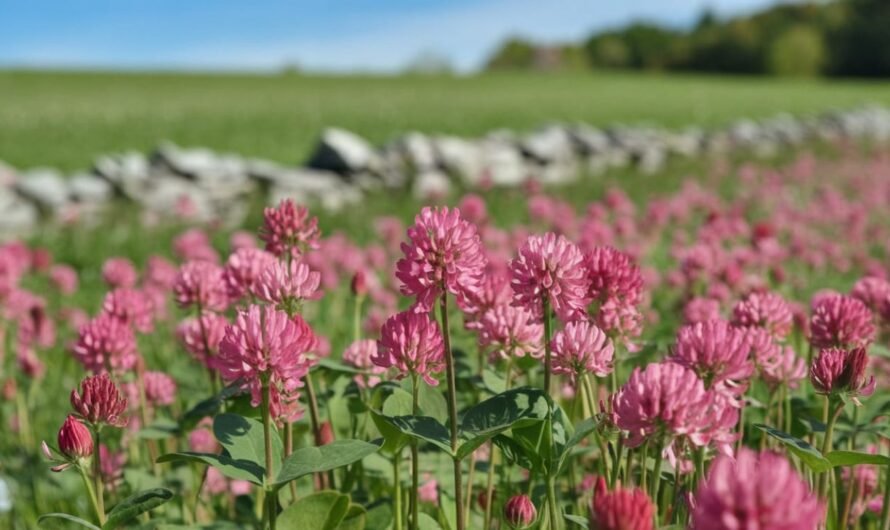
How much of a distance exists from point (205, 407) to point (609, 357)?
77 cm

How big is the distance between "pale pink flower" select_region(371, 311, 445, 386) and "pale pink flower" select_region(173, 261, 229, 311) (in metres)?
0.69

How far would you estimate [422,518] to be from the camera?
1.38 meters

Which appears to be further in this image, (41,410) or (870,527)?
(41,410)

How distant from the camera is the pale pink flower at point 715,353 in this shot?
116 centimetres

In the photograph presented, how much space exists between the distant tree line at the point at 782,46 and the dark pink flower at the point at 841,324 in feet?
203

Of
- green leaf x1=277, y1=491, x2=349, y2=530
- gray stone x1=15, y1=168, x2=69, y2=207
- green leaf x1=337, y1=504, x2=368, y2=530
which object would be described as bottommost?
gray stone x1=15, y1=168, x2=69, y2=207

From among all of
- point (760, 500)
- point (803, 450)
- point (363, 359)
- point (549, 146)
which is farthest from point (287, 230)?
point (549, 146)

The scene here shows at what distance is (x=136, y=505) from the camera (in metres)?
1.18

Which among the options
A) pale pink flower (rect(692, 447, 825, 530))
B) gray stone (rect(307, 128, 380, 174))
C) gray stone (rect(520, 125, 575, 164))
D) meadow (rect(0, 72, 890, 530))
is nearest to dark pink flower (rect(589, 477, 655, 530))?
meadow (rect(0, 72, 890, 530))

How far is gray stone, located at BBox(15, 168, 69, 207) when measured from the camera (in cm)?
770

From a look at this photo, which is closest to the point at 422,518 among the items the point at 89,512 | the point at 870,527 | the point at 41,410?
the point at 870,527

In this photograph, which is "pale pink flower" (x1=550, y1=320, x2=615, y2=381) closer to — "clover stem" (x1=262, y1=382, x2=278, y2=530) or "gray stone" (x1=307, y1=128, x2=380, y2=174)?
"clover stem" (x1=262, y1=382, x2=278, y2=530)

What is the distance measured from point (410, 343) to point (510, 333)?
0.36 meters

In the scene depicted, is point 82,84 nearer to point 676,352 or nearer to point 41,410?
point 41,410
